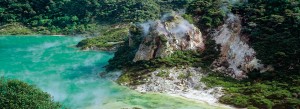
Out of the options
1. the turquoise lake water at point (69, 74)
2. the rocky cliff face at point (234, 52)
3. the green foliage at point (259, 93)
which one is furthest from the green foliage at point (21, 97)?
the rocky cliff face at point (234, 52)

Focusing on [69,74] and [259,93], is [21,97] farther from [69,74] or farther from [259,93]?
[69,74]

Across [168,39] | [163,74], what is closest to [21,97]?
[163,74]

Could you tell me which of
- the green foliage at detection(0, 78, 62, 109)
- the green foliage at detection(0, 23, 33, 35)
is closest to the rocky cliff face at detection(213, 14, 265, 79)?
the green foliage at detection(0, 78, 62, 109)

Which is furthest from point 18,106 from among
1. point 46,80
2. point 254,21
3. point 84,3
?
point 84,3

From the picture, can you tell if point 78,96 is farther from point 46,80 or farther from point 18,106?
point 18,106

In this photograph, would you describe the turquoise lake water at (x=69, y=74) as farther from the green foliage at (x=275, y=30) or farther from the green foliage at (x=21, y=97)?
the green foliage at (x=275, y=30)
